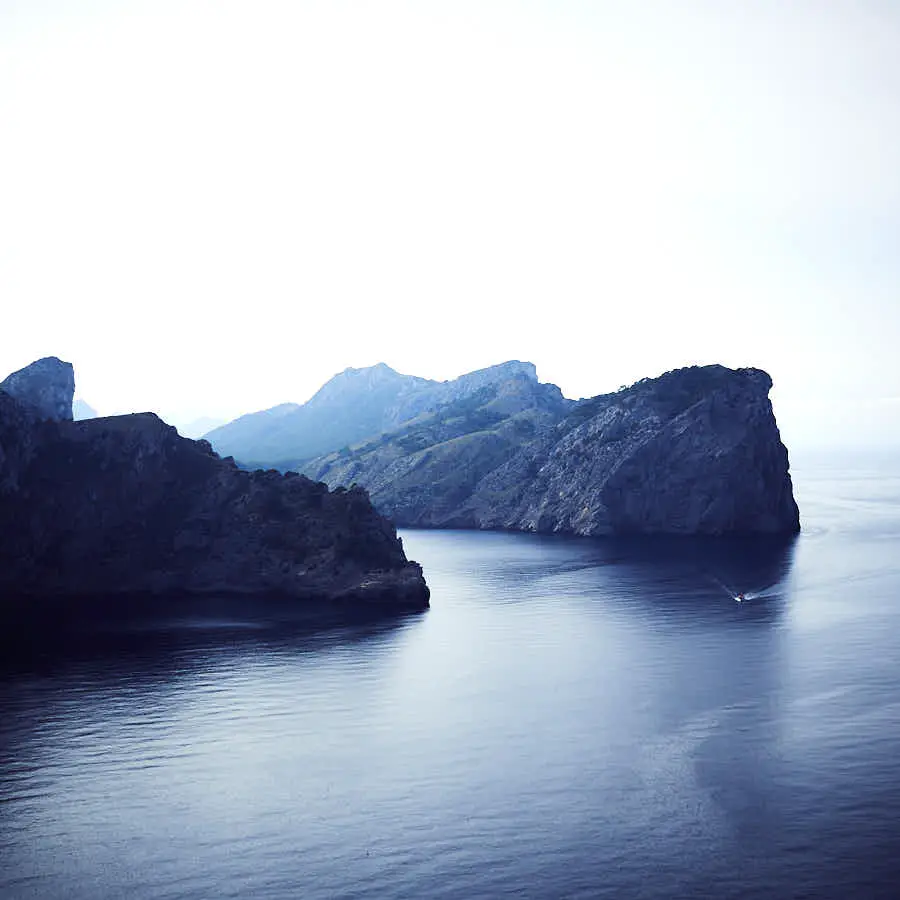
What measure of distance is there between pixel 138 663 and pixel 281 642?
23.3 metres

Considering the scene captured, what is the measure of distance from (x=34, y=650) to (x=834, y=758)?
11323 cm

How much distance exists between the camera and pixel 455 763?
96375 mm

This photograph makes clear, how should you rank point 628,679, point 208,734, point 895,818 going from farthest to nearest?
1. point 628,679
2. point 208,734
3. point 895,818

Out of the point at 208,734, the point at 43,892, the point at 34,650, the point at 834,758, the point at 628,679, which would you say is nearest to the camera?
the point at 43,892

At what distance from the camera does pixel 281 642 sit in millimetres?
155250

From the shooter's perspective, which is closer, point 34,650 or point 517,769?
point 517,769

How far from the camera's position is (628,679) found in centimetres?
12900

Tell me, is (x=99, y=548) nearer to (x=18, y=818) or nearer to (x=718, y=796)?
(x=18, y=818)

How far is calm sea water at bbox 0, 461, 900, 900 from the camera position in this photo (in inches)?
2842

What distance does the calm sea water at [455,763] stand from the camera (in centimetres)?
7219

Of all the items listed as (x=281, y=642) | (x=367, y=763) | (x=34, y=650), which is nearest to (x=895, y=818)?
(x=367, y=763)

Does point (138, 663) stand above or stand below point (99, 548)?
below

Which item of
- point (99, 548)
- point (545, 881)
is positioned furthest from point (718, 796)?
point (99, 548)

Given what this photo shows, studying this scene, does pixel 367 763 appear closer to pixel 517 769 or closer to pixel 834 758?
pixel 517 769
